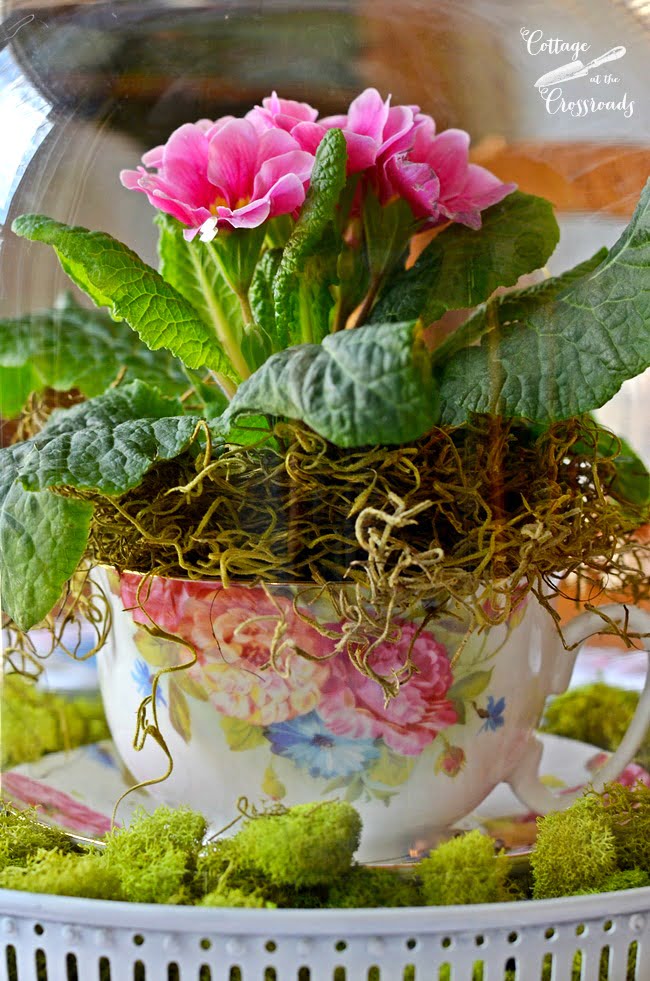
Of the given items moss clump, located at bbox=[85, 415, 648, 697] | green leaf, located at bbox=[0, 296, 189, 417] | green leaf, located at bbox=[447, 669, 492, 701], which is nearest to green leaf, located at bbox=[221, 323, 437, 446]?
moss clump, located at bbox=[85, 415, 648, 697]

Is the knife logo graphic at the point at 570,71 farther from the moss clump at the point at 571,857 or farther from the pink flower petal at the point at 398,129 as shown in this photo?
the moss clump at the point at 571,857

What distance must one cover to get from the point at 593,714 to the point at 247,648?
0.32m

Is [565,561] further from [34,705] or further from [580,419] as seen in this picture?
[34,705]

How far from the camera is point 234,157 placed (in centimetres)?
51

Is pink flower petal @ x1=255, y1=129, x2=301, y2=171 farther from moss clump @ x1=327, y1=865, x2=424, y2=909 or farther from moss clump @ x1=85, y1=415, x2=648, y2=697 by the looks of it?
moss clump @ x1=327, y1=865, x2=424, y2=909

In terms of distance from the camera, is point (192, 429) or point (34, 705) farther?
point (34, 705)

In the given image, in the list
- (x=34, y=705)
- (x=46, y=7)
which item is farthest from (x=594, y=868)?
(x=46, y=7)

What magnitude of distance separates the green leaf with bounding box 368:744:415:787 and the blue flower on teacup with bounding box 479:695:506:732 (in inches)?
1.7

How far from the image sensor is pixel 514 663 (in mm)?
534

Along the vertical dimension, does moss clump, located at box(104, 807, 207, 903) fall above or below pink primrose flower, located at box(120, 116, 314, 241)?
below

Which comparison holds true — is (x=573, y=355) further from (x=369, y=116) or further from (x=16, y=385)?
(x=16, y=385)

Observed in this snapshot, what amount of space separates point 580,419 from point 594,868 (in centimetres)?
22

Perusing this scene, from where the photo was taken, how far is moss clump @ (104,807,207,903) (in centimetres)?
44

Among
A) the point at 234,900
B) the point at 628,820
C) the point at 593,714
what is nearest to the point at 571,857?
the point at 628,820
